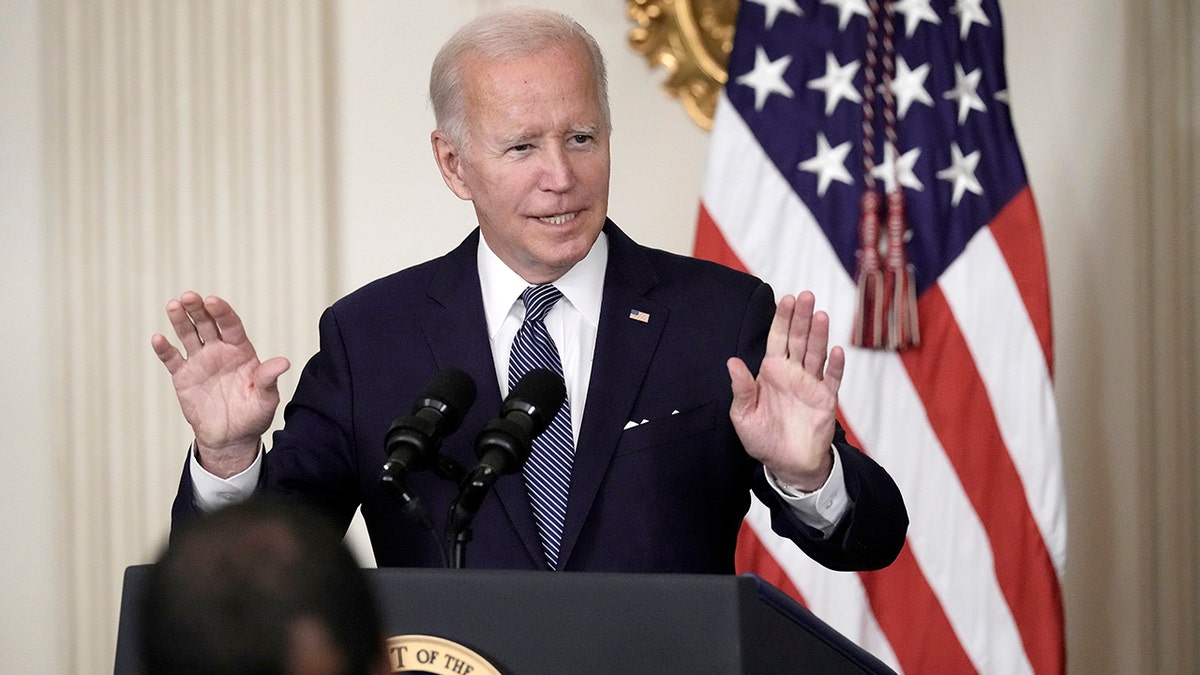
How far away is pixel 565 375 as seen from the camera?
2.11m

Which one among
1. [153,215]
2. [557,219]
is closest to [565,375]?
[557,219]

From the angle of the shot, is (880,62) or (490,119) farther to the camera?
(880,62)

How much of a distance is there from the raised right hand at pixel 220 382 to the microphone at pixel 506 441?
41 cm

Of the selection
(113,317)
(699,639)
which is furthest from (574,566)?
(113,317)

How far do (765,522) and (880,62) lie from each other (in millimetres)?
1270

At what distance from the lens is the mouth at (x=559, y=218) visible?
2.08 metres

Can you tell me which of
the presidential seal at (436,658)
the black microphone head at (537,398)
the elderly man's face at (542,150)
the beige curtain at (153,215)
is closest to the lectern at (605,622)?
the presidential seal at (436,658)

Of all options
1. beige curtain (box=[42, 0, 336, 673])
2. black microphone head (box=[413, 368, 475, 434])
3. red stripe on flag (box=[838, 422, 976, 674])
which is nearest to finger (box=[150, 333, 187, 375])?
black microphone head (box=[413, 368, 475, 434])

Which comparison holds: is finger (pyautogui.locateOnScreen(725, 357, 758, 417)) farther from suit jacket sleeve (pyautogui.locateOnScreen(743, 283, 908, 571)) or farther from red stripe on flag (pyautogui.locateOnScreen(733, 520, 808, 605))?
red stripe on flag (pyautogui.locateOnScreen(733, 520, 808, 605))

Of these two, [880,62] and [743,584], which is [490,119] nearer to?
[743,584]

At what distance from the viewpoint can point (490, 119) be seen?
2.09 m

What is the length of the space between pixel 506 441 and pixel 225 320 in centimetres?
57

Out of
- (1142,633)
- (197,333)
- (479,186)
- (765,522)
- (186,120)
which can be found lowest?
(1142,633)

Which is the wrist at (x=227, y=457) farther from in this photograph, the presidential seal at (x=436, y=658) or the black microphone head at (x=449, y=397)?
the presidential seal at (x=436, y=658)
